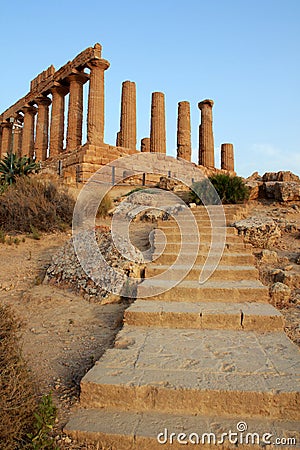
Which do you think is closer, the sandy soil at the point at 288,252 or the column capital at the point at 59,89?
the sandy soil at the point at 288,252

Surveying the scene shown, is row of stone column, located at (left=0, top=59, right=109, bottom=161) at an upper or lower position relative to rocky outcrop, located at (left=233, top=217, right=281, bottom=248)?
upper

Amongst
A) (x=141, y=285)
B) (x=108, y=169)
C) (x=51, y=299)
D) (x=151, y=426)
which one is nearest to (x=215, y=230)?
(x=141, y=285)

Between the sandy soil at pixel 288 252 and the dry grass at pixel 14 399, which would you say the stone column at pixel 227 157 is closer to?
the sandy soil at pixel 288 252

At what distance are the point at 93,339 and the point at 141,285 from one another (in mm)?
1089

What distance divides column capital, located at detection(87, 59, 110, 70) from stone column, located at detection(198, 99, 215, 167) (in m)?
7.73

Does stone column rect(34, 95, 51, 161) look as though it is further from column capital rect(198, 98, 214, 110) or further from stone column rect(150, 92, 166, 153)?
column capital rect(198, 98, 214, 110)

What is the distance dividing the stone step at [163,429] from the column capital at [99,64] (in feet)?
63.0

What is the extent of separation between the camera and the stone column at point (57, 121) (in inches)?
824

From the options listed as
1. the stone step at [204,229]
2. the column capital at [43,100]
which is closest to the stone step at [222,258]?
the stone step at [204,229]

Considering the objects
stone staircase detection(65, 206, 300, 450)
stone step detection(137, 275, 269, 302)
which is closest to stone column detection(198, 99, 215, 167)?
stone step detection(137, 275, 269, 302)

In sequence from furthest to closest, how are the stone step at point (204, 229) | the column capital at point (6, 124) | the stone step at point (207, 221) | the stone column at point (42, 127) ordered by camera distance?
the column capital at point (6, 124) → the stone column at point (42, 127) → the stone step at point (207, 221) → the stone step at point (204, 229)

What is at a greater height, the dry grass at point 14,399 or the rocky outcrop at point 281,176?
the rocky outcrop at point 281,176

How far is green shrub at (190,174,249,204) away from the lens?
11016mm

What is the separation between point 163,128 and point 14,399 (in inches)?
820
